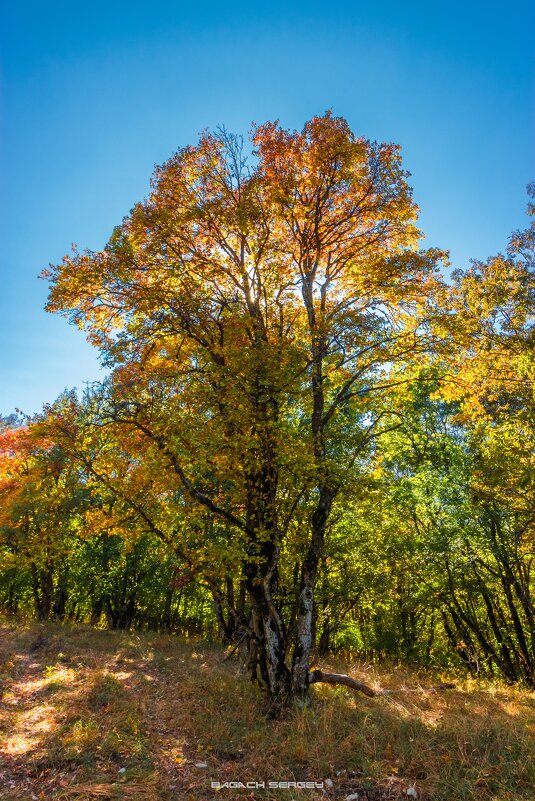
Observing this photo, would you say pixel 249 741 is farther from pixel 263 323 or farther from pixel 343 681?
pixel 263 323

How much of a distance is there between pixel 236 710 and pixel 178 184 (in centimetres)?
1327

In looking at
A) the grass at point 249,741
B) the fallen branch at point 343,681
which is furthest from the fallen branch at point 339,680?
the grass at point 249,741

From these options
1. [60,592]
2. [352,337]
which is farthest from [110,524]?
[60,592]

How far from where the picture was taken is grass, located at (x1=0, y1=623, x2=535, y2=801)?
19.8 ft

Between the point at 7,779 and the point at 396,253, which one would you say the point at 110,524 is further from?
the point at 396,253

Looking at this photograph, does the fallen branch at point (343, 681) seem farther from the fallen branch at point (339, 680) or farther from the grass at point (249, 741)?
the grass at point (249, 741)

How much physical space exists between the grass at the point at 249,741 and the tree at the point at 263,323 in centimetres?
131

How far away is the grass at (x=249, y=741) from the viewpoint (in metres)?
6.04

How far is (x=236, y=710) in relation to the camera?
8.95 meters

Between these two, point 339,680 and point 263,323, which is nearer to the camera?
point 339,680

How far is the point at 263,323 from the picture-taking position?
11727 millimetres

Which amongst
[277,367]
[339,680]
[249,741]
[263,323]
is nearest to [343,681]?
[339,680]

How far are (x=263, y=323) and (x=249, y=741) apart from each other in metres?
9.60

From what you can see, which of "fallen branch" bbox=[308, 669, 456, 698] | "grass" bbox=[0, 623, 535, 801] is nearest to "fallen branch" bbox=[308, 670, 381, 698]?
"fallen branch" bbox=[308, 669, 456, 698]
